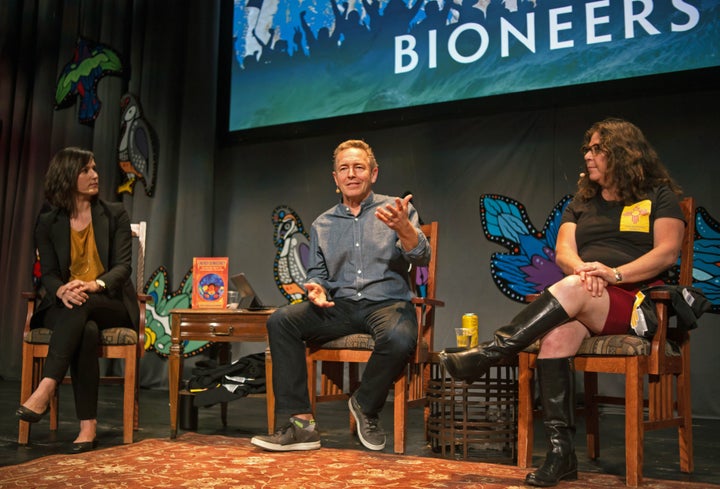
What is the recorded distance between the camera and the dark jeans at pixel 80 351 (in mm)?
2781

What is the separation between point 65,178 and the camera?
309 centimetres

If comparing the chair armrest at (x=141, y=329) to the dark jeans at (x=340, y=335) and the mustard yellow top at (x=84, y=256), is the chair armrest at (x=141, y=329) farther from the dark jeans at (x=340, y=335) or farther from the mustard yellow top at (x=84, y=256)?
the dark jeans at (x=340, y=335)

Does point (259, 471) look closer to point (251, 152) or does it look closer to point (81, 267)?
point (81, 267)

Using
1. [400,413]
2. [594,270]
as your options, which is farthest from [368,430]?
[594,270]

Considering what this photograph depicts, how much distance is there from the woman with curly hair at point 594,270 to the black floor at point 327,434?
1.44 feet

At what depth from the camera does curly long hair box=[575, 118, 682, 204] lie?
8.04 ft

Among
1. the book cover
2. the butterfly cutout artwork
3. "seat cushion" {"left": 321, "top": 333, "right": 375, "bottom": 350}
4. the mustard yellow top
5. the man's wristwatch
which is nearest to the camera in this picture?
the man's wristwatch

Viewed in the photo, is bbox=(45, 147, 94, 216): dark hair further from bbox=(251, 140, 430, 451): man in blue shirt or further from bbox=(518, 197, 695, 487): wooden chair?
bbox=(518, 197, 695, 487): wooden chair

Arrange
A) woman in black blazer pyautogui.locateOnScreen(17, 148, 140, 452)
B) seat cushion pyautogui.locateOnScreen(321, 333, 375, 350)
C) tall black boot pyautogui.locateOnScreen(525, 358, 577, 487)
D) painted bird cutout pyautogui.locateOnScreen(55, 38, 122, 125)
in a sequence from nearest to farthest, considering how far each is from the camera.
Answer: tall black boot pyautogui.locateOnScreen(525, 358, 577, 487), seat cushion pyautogui.locateOnScreen(321, 333, 375, 350), woman in black blazer pyautogui.locateOnScreen(17, 148, 140, 452), painted bird cutout pyautogui.locateOnScreen(55, 38, 122, 125)

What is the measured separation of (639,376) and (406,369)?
87 cm

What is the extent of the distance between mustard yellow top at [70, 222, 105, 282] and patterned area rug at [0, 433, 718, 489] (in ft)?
2.82

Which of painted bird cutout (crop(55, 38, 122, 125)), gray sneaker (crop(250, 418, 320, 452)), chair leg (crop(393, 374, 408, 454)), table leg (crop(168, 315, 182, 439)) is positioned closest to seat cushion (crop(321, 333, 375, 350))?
chair leg (crop(393, 374, 408, 454))

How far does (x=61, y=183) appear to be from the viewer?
10.1ft

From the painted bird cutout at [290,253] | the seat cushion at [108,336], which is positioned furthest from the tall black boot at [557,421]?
the painted bird cutout at [290,253]
